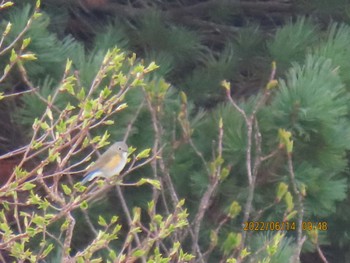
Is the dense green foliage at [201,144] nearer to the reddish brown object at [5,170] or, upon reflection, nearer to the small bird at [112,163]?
the reddish brown object at [5,170]

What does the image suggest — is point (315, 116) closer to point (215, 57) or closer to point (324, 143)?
point (324, 143)

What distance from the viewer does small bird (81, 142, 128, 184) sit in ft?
7.52

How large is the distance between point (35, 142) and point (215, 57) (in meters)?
1.72

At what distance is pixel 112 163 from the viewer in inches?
91.0

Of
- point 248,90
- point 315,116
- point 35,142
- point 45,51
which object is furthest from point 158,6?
point 35,142

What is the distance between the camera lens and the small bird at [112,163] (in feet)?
7.52

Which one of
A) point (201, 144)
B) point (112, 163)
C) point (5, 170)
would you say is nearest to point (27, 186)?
point (112, 163)
